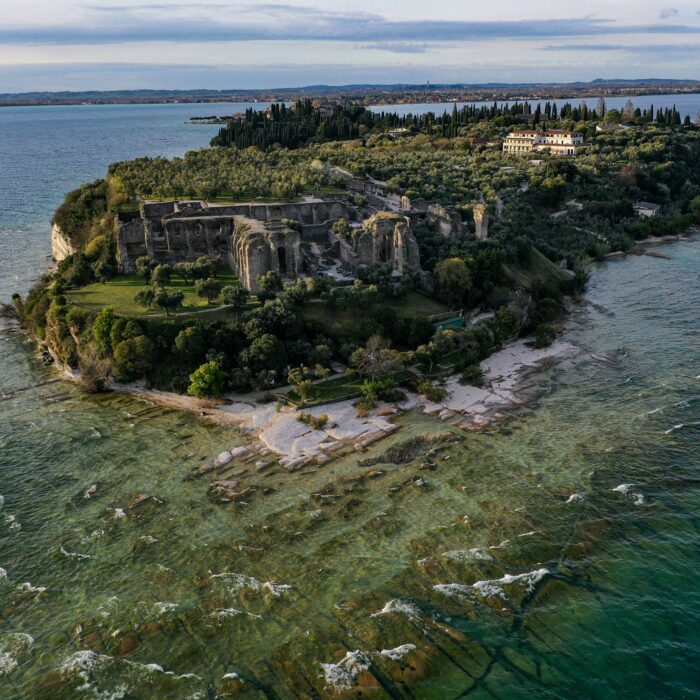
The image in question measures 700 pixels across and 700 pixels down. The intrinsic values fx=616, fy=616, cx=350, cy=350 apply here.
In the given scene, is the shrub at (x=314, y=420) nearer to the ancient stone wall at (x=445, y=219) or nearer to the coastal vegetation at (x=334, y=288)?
the coastal vegetation at (x=334, y=288)

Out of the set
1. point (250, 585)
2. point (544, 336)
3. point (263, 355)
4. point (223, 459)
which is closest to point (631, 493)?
point (250, 585)

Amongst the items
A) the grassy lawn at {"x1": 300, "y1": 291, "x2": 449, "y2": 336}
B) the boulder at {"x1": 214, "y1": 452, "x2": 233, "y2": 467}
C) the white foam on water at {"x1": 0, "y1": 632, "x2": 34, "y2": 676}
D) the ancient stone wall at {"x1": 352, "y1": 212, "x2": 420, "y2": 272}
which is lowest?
the white foam on water at {"x1": 0, "y1": 632, "x2": 34, "y2": 676}

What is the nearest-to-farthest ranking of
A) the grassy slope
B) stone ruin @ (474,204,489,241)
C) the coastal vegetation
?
1. the coastal vegetation
2. the grassy slope
3. stone ruin @ (474,204,489,241)

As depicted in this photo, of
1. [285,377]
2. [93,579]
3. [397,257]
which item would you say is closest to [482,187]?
[397,257]

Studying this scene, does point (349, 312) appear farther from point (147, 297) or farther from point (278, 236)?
point (147, 297)

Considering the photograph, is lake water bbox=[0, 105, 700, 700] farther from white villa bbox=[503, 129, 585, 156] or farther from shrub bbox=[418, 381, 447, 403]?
white villa bbox=[503, 129, 585, 156]

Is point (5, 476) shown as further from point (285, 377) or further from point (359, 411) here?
point (359, 411)

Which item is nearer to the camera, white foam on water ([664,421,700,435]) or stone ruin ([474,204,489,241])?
white foam on water ([664,421,700,435])

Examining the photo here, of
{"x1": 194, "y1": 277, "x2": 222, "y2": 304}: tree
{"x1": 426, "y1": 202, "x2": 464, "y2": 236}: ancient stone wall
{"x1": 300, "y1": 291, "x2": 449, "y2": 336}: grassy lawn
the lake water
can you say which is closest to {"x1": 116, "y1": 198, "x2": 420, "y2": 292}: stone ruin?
{"x1": 194, "y1": 277, "x2": 222, "y2": 304}: tree
